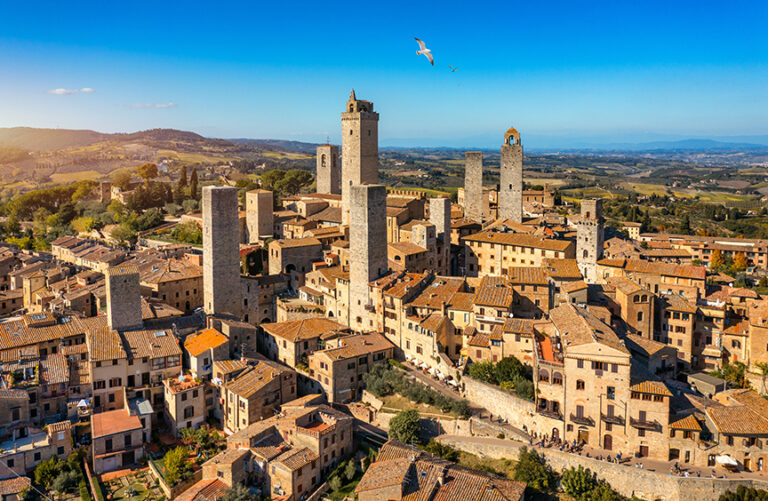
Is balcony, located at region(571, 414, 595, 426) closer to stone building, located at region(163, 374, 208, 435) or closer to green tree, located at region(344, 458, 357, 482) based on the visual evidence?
green tree, located at region(344, 458, 357, 482)

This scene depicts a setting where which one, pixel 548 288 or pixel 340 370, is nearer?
pixel 340 370

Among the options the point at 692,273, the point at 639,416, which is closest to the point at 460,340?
the point at 639,416

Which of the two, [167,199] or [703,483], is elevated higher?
[167,199]

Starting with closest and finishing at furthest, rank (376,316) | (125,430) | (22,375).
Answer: (125,430) < (22,375) < (376,316)

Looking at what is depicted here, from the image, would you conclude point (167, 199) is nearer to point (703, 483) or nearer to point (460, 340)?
point (460, 340)

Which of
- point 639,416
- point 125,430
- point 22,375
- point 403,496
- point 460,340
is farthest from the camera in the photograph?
point 460,340

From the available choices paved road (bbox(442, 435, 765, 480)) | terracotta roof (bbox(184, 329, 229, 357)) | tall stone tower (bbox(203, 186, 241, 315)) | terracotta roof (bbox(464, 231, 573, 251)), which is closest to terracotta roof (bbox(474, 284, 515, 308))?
paved road (bbox(442, 435, 765, 480))
